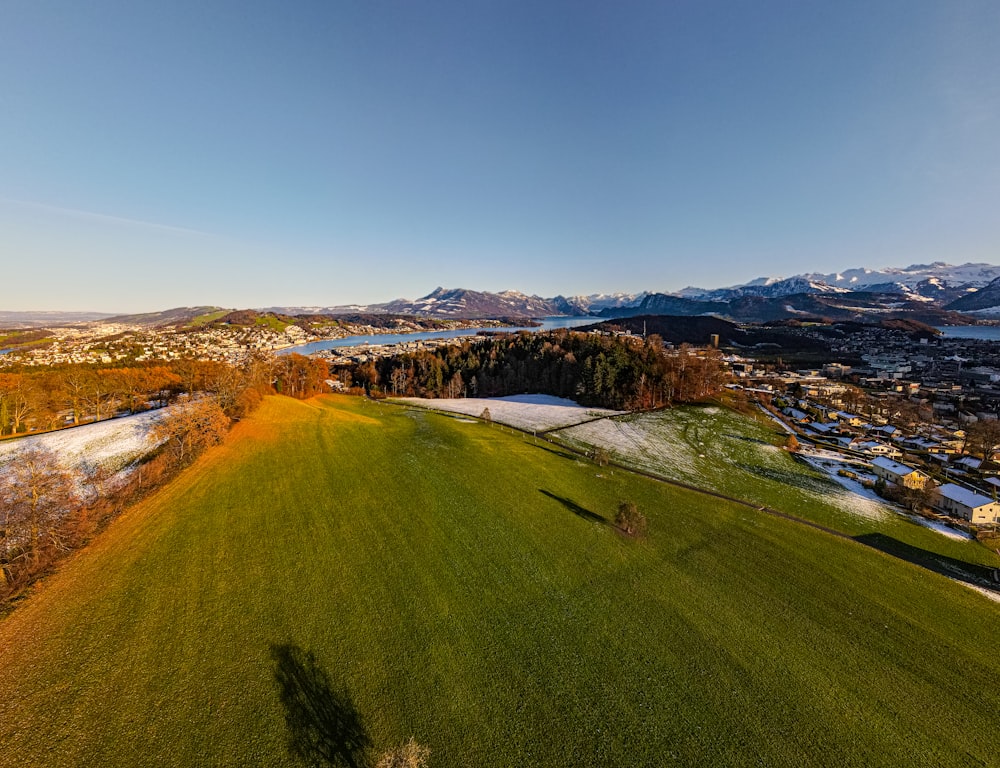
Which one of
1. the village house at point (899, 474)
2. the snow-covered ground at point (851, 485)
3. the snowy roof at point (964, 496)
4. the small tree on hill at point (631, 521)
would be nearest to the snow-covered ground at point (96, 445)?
the small tree on hill at point (631, 521)

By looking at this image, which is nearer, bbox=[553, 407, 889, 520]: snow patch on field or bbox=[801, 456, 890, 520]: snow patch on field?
bbox=[801, 456, 890, 520]: snow patch on field

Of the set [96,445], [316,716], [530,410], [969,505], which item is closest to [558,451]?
[530,410]

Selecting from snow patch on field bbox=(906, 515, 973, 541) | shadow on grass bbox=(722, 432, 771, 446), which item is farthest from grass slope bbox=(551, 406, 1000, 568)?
snow patch on field bbox=(906, 515, 973, 541)

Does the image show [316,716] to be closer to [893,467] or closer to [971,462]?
[893,467]

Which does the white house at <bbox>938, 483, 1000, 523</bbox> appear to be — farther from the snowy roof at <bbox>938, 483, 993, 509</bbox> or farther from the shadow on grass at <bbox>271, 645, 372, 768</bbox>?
the shadow on grass at <bbox>271, 645, 372, 768</bbox>

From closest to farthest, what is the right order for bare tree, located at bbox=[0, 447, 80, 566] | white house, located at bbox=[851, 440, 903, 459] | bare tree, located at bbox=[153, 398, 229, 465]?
bare tree, located at bbox=[0, 447, 80, 566] < bare tree, located at bbox=[153, 398, 229, 465] < white house, located at bbox=[851, 440, 903, 459]

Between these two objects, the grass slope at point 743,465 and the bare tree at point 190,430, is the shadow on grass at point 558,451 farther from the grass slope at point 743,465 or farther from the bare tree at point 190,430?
the bare tree at point 190,430
